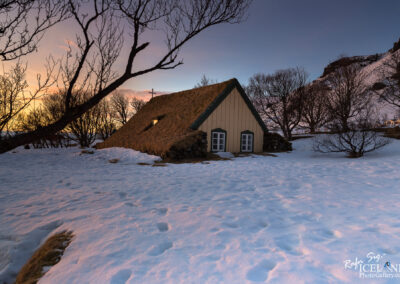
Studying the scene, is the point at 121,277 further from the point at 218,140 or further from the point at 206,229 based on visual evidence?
the point at 218,140

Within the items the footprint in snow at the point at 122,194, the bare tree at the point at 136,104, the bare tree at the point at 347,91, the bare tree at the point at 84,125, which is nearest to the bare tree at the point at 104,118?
the bare tree at the point at 84,125

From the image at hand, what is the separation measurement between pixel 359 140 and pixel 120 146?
642 inches

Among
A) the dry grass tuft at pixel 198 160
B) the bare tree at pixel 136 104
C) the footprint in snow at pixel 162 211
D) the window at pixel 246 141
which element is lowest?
the footprint in snow at pixel 162 211

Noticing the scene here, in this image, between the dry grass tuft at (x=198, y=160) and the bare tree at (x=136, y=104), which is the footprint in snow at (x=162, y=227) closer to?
the dry grass tuft at (x=198, y=160)

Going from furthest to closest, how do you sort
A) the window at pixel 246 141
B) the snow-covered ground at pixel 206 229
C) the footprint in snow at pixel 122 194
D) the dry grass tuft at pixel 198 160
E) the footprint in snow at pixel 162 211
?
1. the window at pixel 246 141
2. the dry grass tuft at pixel 198 160
3. the footprint in snow at pixel 122 194
4. the footprint in snow at pixel 162 211
5. the snow-covered ground at pixel 206 229

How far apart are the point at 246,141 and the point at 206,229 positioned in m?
13.7

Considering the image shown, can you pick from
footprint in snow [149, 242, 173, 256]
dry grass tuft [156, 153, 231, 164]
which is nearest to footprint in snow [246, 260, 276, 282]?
footprint in snow [149, 242, 173, 256]

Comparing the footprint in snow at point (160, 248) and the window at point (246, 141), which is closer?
the footprint in snow at point (160, 248)

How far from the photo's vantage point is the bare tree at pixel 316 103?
24712 millimetres

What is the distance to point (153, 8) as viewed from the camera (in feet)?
16.3

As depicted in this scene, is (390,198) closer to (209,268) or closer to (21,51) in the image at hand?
(209,268)

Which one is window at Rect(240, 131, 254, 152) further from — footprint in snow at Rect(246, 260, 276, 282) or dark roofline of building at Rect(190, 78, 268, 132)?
footprint in snow at Rect(246, 260, 276, 282)

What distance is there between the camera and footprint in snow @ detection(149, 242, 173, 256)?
258 cm

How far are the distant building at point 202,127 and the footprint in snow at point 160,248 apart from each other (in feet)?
31.5
